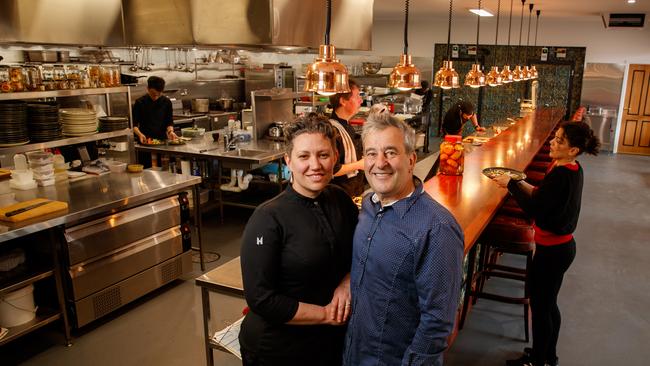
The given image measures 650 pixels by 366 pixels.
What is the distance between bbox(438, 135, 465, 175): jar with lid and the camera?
3.78 metres

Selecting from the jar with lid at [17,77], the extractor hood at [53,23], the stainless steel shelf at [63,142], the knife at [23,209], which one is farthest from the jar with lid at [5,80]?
the knife at [23,209]

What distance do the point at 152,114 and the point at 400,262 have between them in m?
5.53

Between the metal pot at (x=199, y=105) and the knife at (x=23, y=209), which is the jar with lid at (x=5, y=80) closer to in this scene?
the knife at (x=23, y=209)

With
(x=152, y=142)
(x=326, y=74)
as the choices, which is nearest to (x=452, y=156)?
(x=326, y=74)

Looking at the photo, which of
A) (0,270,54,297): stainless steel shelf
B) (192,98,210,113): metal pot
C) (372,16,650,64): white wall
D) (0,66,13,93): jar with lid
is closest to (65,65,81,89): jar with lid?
(0,66,13,93): jar with lid

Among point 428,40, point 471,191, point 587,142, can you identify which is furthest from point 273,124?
point 428,40

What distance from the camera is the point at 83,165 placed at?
15.3 ft

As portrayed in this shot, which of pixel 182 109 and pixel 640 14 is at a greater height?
pixel 640 14

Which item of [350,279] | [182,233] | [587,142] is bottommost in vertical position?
[182,233]

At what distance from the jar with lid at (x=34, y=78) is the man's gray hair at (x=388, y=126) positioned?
11.0 feet

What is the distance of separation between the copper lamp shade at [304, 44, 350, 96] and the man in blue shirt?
66cm

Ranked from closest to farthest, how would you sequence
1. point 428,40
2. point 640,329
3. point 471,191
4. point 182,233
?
point 471,191
point 640,329
point 182,233
point 428,40

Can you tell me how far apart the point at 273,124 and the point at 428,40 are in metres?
7.42

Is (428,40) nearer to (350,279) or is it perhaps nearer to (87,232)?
(87,232)
